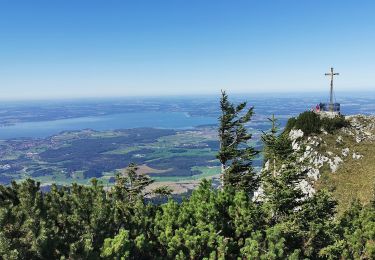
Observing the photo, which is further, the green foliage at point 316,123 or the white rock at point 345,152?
the green foliage at point 316,123

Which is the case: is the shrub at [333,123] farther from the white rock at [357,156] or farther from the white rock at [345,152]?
the white rock at [357,156]

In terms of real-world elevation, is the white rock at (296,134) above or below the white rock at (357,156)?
above

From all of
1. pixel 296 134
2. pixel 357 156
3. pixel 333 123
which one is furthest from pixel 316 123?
pixel 357 156

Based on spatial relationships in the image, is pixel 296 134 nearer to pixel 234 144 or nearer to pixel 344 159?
pixel 344 159

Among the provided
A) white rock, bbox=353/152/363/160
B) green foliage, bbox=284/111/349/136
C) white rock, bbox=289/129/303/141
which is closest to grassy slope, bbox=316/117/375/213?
white rock, bbox=353/152/363/160

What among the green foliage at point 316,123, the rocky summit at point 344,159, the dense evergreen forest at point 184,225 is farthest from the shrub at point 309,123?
the dense evergreen forest at point 184,225

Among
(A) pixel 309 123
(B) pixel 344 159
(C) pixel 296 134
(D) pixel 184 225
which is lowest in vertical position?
(B) pixel 344 159
